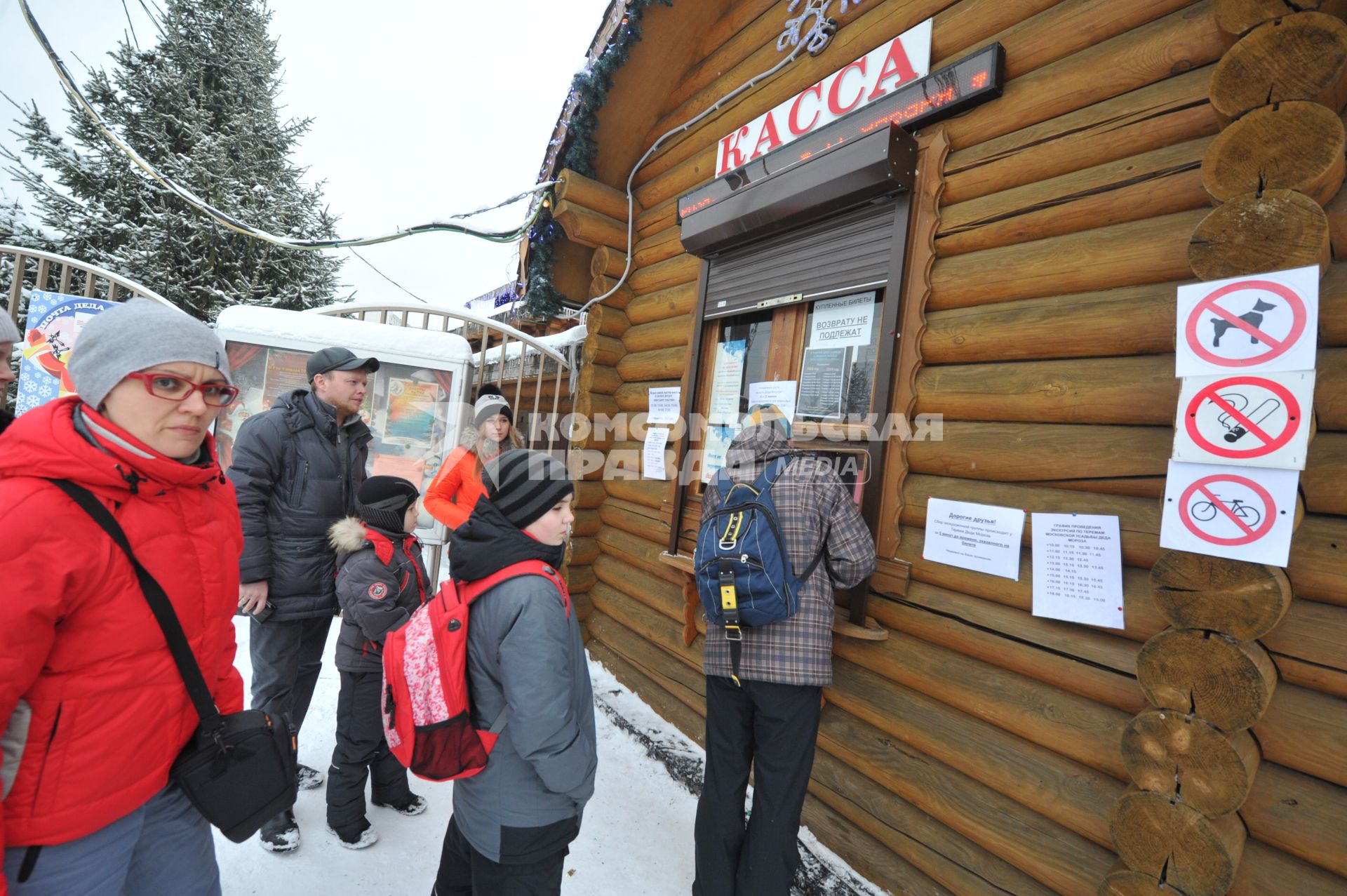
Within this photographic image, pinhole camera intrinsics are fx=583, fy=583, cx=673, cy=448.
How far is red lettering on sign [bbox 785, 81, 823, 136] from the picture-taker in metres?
3.18

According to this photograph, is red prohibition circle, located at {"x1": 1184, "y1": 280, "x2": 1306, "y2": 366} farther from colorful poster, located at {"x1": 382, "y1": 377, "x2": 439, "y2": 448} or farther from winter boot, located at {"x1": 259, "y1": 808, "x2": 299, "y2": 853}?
colorful poster, located at {"x1": 382, "y1": 377, "x2": 439, "y2": 448}

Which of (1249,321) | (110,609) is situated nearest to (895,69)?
(1249,321)

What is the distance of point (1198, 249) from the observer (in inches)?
65.1

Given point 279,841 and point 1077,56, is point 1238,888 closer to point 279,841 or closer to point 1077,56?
point 1077,56

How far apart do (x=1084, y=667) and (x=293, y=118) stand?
14256 mm

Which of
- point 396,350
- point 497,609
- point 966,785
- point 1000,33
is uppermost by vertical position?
point 1000,33

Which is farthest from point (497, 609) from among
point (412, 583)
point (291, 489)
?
point (291, 489)

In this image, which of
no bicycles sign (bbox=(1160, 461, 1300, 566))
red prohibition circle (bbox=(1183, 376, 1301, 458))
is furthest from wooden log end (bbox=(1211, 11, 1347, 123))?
no bicycles sign (bbox=(1160, 461, 1300, 566))

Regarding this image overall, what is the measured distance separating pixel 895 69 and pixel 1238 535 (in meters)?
2.46

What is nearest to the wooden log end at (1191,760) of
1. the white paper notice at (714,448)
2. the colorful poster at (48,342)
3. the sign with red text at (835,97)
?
the white paper notice at (714,448)

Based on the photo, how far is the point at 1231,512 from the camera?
5.19ft

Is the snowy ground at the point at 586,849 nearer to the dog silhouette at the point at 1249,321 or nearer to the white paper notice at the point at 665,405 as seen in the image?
the white paper notice at the point at 665,405

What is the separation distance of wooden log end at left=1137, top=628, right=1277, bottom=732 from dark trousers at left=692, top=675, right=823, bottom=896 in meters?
1.08

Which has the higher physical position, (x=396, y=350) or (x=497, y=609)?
(x=396, y=350)
